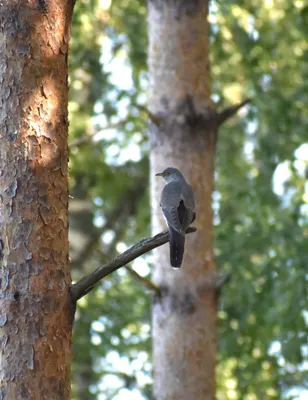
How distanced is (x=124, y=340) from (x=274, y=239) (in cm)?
218

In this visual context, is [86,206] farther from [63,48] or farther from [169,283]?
[63,48]

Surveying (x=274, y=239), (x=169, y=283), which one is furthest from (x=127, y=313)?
(x=169, y=283)

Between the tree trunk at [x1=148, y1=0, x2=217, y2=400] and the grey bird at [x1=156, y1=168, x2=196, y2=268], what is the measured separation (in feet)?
3.63

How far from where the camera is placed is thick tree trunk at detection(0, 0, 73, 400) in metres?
2.49

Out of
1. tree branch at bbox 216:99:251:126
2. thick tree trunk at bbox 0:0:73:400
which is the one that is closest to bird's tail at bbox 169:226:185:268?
thick tree trunk at bbox 0:0:73:400

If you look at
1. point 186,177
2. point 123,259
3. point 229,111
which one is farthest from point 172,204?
point 229,111

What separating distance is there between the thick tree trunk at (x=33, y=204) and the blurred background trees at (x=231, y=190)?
2976 millimetres

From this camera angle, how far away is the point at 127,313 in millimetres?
8469

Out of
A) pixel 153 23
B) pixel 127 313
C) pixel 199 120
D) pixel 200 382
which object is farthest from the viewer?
pixel 127 313

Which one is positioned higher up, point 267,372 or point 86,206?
point 86,206

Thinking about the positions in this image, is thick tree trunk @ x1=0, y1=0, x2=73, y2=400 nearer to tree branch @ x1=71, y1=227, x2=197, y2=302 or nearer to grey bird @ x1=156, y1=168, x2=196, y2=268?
tree branch @ x1=71, y1=227, x2=197, y2=302

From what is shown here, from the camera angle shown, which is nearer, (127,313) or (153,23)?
(153,23)

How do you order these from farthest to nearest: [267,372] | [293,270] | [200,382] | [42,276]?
[267,372] → [293,270] → [200,382] → [42,276]

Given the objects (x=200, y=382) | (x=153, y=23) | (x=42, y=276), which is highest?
(x=153, y=23)
